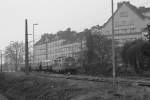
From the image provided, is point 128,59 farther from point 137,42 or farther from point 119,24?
point 119,24

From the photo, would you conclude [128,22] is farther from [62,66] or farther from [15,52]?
[15,52]

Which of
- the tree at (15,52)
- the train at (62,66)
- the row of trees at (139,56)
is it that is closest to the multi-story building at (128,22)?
→ the train at (62,66)

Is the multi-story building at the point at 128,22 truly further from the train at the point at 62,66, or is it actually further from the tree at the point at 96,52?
the train at the point at 62,66

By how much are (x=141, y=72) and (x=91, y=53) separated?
12.8m

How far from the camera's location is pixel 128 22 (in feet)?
246

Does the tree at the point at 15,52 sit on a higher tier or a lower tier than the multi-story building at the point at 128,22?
lower

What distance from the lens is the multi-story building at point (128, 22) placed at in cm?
7206

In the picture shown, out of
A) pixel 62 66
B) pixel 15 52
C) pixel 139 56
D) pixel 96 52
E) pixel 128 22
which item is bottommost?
pixel 62 66

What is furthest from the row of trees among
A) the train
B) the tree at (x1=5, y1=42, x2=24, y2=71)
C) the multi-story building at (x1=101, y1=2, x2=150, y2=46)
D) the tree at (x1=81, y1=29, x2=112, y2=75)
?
the tree at (x1=5, y1=42, x2=24, y2=71)

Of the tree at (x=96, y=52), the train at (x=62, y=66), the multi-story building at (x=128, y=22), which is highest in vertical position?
the multi-story building at (x=128, y=22)

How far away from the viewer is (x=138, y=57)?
36.7 meters

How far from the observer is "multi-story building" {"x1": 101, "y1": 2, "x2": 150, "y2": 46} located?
2837 inches

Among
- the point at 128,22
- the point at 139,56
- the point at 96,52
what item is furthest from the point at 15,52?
the point at 139,56

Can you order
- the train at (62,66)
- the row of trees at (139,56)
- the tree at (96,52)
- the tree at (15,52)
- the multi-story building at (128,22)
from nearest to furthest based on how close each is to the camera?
the row of trees at (139,56), the tree at (96,52), the train at (62,66), the multi-story building at (128,22), the tree at (15,52)
